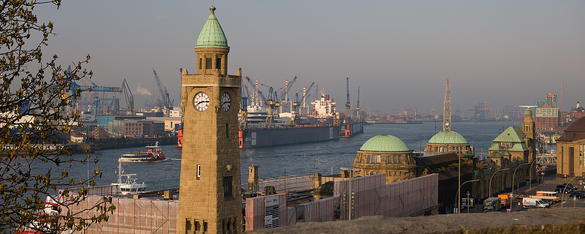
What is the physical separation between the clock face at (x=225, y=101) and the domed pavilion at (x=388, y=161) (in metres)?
35.5

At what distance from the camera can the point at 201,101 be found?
31.0m

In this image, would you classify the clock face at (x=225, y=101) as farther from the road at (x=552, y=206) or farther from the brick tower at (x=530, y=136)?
Result: the brick tower at (x=530, y=136)

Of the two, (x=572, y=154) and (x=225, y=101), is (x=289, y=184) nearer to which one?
(x=225, y=101)

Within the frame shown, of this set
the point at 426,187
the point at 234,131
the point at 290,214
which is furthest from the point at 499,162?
the point at 234,131

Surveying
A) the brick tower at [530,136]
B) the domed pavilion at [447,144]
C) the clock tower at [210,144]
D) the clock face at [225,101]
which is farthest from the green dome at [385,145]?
the brick tower at [530,136]

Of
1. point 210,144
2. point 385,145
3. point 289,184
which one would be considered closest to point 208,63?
point 210,144

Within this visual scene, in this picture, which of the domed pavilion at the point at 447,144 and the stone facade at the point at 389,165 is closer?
the stone facade at the point at 389,165

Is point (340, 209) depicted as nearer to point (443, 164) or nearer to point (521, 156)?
point (443, 164)

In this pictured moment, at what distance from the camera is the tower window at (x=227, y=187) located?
31.0 m

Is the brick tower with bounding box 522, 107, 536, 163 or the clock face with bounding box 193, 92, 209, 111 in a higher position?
the clock face with bounding box 193, 92, 209, 111

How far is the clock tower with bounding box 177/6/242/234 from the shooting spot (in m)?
30.4

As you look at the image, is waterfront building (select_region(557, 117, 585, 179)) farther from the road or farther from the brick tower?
the brick tower

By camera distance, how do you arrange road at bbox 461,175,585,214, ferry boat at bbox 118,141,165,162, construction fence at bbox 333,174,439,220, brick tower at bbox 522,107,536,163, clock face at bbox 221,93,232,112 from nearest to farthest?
clock face at bbox 221,93,232,112 < construction fence at bbox 333,174,439,220 < road at bbox 461,175,585,214 < brick tower at bbox 522,107,536,163 < ferry boat at bbox 118,141,165,162

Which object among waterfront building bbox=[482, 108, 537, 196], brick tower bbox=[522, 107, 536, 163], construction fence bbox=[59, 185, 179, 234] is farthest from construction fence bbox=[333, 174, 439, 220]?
brick tower bbox=[522, 107, 536, 163]
